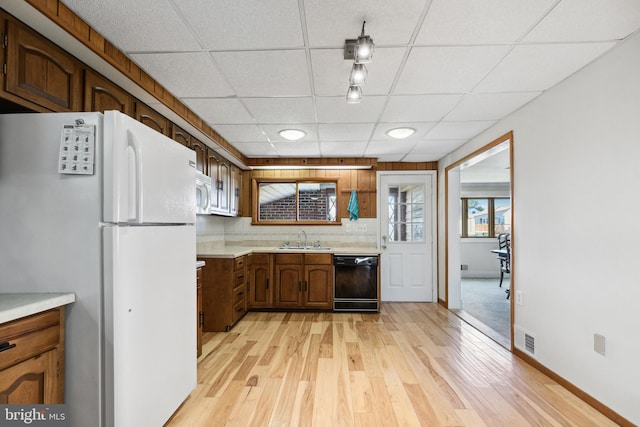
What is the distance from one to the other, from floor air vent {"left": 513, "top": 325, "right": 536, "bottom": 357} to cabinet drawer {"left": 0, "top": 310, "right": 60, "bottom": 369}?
3276 mm

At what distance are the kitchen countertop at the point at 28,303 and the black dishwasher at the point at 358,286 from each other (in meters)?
3.34

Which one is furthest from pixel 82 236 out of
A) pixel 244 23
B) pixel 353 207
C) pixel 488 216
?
pixel 488 216

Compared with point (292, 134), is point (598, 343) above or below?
below

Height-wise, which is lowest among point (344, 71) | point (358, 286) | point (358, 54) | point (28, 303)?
point (358, 286)

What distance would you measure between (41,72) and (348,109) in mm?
2104

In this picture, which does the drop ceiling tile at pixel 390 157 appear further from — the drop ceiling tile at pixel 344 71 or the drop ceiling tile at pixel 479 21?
the drop ceiling tile at pixel 479 21

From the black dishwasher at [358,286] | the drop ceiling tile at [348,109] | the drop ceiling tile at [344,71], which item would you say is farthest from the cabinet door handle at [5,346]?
the black dishwasher at [358,286]

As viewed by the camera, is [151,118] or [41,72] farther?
[151,118]

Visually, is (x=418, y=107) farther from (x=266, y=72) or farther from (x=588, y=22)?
(x=266, y=72)

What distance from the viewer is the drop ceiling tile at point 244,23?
1563mm

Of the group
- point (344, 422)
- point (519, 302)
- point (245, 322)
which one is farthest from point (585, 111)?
point (245, 322)

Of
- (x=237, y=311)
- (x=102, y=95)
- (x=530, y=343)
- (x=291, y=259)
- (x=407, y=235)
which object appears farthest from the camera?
(x=407, y=235)

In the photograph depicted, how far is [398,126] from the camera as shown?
3.39m

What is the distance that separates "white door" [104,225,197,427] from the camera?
4.78 feet
